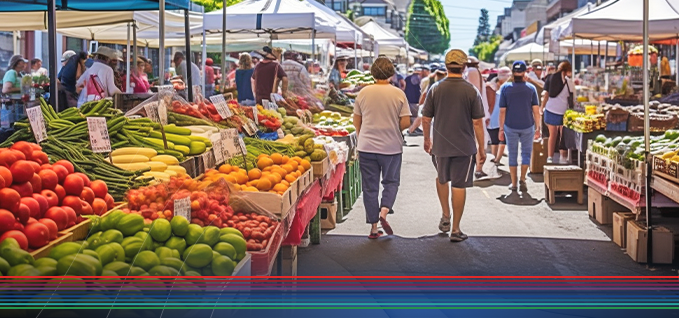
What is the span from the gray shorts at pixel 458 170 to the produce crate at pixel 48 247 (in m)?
5.37

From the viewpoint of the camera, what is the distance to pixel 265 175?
21.4ft

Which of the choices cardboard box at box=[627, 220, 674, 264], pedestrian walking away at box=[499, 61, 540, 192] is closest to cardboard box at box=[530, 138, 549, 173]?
pedestrian walking away at box=[499, 61, 540, 192]

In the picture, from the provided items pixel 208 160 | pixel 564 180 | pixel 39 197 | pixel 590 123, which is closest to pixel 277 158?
pixel 208 160

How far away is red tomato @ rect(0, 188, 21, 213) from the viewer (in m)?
3.75

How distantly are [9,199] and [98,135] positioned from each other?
2110 mm

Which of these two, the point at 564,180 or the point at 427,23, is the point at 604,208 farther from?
the point at 427,23

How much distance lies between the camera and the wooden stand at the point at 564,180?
37.6ft

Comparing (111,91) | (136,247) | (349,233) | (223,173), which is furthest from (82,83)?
(136,247)

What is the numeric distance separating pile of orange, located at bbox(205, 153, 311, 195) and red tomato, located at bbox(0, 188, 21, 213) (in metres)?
2.21

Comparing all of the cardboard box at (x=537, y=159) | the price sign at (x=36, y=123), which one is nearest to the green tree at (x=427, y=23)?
the cardboard box at (x=537, y=159)

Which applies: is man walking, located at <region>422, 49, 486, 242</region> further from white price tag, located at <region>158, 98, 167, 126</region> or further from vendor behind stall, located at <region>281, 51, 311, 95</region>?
vendor behind stall, located at <region>281, 51, 311, 95</region>

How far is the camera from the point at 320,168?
8.19 m

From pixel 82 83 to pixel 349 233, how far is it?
5575 mm

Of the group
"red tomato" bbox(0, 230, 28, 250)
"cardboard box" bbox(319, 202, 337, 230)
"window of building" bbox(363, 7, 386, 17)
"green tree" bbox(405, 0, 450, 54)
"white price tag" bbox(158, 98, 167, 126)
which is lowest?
"cardboard box" bbox(319, 202, 337, 230)
